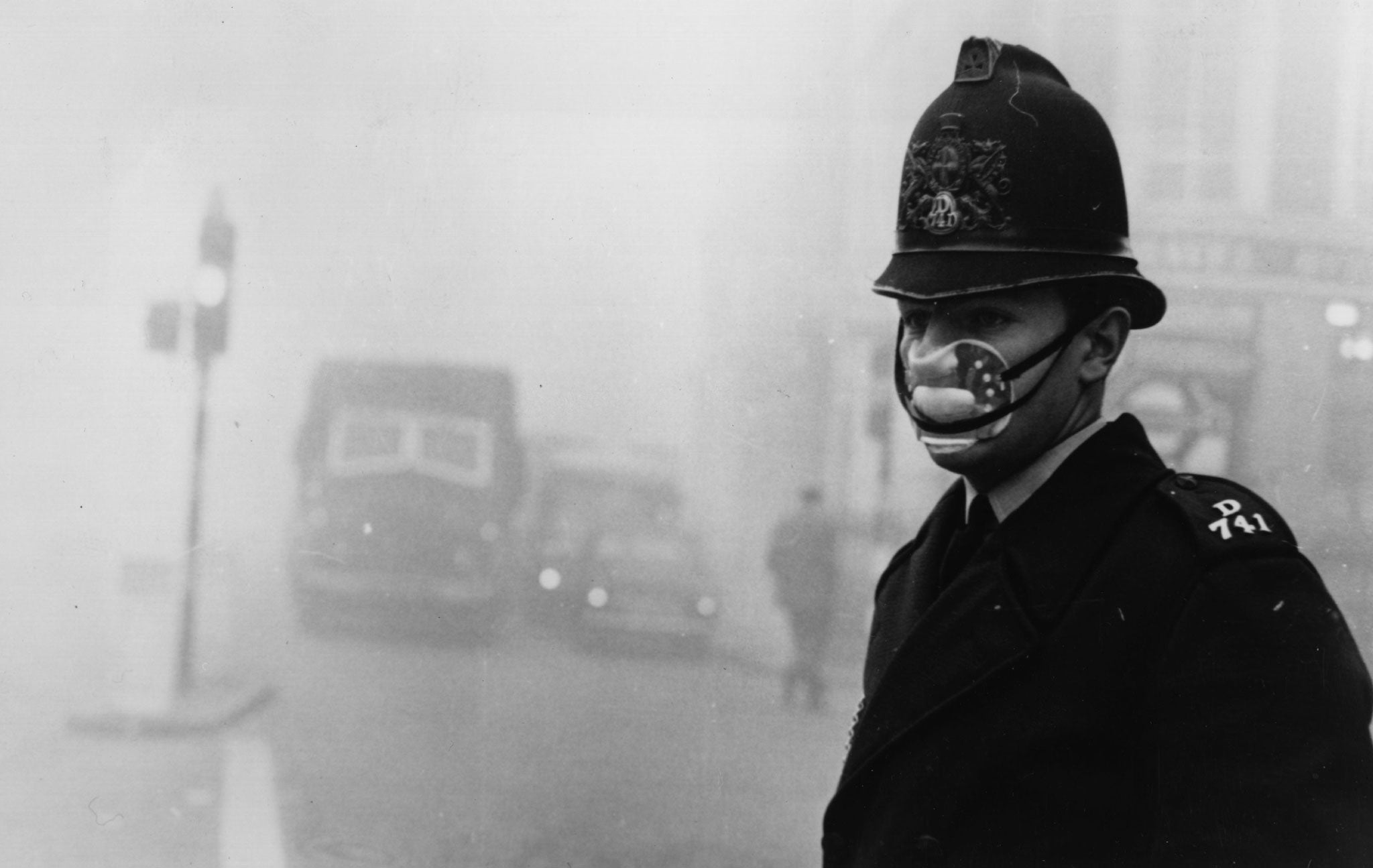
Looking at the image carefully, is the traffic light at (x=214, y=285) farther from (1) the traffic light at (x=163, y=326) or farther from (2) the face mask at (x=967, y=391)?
(2) the face mask at (x=967, y=391)

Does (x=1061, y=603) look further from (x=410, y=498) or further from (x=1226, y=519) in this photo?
(x=410, y=498)

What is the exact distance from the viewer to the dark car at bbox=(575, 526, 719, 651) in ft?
9.30

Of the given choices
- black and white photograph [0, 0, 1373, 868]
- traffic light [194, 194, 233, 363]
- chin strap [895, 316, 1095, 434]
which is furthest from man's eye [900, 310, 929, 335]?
traffic light [194, 194, 233, 363]

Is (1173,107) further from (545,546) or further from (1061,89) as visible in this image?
(545,546)

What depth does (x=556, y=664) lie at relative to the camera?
2.90 metres

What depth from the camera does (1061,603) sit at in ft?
4.62

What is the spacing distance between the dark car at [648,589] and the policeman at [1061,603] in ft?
3.88

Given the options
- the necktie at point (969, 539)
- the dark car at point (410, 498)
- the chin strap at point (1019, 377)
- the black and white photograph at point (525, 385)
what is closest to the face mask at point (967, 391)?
the chin strap at point (1019, 377)

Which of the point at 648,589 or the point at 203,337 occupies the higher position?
the point at 203,337

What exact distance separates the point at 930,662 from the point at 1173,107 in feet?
5.58

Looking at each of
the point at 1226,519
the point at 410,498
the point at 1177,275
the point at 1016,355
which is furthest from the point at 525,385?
the point at 1226,519

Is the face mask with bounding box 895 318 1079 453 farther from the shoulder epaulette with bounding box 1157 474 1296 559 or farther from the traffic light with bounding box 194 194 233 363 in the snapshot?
the traffic light with bounding box 194 194 233 363

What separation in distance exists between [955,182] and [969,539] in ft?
1.36

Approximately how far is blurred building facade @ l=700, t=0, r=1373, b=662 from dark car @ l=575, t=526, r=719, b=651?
0.33 feet
